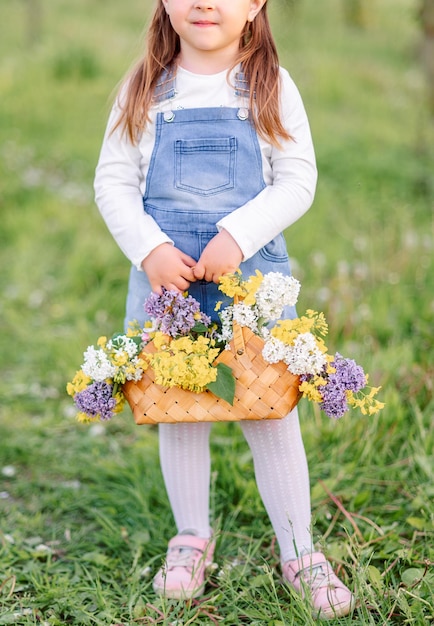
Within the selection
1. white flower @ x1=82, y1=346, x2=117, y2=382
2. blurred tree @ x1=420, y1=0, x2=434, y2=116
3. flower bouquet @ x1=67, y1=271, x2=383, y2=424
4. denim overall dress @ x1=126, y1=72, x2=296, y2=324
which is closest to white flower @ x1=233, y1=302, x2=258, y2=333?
flower bouquet @ x1=67, y1=271, x2=383, y2=424

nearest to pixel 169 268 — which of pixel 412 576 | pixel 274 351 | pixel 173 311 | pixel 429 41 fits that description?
pixel 173 311

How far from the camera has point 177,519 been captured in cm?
223

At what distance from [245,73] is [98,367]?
81 centimetres

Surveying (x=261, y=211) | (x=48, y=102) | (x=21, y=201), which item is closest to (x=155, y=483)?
(x=261, y=211)

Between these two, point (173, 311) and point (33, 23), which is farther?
point (33, 23)

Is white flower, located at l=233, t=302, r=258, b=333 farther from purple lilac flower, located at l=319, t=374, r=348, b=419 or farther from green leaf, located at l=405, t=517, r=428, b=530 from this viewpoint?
green leaf, located at l=405, t=517, r=428, b=530

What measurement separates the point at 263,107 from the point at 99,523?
1439 millimetres

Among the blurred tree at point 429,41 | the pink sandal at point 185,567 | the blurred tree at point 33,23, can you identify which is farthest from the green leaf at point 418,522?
the blurred tree at point 33,23

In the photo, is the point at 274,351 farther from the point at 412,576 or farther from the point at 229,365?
the point at 412,576

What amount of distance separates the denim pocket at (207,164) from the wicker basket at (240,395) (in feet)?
1.16

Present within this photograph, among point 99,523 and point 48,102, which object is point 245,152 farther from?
point 48,102

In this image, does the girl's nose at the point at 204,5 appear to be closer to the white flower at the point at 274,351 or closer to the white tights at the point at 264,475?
the white flower at the point at 274,351

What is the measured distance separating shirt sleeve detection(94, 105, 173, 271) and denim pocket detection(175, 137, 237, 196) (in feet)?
0.47

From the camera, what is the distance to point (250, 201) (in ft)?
6.04
